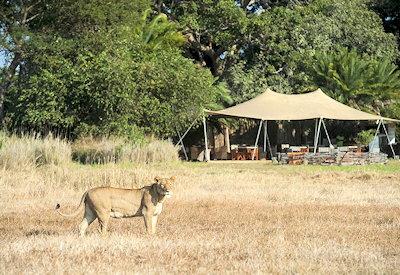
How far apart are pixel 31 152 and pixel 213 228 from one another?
10.9 metres

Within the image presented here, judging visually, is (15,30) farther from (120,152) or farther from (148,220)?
(148,220)

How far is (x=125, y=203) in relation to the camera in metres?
9.94

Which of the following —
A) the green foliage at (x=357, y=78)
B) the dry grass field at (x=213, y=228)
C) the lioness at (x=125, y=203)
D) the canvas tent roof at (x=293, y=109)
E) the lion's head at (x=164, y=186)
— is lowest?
the dry grass field at (x=213, y=228)

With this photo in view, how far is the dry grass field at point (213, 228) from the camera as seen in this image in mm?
7719

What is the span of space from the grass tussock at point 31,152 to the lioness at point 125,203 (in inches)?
382

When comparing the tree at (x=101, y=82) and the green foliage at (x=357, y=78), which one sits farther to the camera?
the green foliage at (x=357, y=78)

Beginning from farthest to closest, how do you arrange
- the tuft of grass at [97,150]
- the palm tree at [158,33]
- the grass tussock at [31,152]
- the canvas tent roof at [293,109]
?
1. the palm tree at [158,33]
2. the canvas tent roof at [293,109]
3. the tuft of grass at [97,150]
4. the grass tussock at [31,152]

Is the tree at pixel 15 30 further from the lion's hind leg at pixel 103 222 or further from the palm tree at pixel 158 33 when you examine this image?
the lion's hind leg at pixel 103 222

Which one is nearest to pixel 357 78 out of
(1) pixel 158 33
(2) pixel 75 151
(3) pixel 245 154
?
(3) pixel 245 154

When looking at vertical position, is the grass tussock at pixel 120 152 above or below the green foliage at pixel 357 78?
below

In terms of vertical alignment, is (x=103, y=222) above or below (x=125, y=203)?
below

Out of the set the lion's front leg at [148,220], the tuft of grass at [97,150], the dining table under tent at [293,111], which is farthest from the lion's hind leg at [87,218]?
the dining table under tent at [293,111]

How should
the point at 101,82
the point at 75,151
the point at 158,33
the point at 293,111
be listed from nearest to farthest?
the point at 75,151, the point at 101,82, the point at 293,111, the point at 158,33

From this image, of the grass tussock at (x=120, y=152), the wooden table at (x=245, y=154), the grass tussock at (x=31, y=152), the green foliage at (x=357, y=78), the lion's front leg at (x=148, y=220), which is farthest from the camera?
the green foliage at (x=357, y=78)
